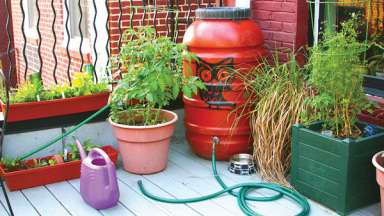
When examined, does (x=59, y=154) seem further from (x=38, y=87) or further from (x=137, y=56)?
(x=137, y=56)

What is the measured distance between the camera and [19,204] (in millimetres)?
3070

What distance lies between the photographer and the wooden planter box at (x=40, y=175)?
323cm

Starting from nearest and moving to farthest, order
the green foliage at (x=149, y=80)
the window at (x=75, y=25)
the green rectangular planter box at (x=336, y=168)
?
the green rectangular planter box at (x=336, y=168) < the green foliage at (x=149, y=80) < the window at (x=75, y=25)

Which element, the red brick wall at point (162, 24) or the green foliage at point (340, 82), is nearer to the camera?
the green foliage at point (340, 82)

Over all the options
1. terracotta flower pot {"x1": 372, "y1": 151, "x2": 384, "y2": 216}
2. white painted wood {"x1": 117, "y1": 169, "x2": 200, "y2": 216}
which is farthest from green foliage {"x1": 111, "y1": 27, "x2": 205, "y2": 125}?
terracotta flower pot {"x1": 372, "y1": 151, "x2": 384, "y2": 216}

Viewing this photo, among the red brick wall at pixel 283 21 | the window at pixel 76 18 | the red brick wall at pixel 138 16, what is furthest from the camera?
the window at pixel 76 18

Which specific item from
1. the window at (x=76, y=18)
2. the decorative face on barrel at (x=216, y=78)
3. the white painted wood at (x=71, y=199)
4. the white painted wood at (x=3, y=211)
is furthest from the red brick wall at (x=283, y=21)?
the window at (x=76, y=18)

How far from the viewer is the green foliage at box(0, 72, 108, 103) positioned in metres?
3.51

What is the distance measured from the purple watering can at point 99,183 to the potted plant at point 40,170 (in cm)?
43

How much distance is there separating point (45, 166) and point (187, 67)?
1116mm

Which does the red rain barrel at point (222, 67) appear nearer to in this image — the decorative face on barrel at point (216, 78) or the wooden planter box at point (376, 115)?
the decorative face on barrel at point (216, 78)

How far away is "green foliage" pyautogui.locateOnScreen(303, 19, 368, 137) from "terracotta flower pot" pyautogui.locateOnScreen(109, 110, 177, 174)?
974 mm

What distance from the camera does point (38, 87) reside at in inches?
141

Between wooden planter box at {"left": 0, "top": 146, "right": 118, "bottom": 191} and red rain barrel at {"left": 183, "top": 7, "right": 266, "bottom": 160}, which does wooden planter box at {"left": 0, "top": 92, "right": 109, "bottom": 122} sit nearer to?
wooden planter box at {"left": 0, "top": 146, "right": 118, "bottom": 191}
